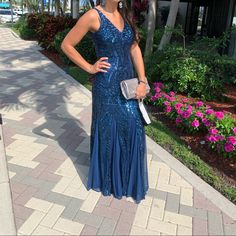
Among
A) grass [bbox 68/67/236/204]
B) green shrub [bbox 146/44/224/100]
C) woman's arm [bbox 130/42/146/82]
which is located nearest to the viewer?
woman's arm [bbox 130/42/146/82]

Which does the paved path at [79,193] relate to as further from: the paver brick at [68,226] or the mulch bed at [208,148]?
the mulch bed at [208,148]

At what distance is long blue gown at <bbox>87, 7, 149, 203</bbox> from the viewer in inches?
119

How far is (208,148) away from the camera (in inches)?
184

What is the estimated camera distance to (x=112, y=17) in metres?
3.01

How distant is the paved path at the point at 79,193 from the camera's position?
306cm

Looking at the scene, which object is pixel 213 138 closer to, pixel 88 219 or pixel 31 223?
pixel 88 219

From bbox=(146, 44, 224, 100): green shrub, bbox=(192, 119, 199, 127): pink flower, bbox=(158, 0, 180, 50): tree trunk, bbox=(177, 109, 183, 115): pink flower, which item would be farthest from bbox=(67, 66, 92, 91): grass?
bbox=(192, 119, 199, 127): pink flower

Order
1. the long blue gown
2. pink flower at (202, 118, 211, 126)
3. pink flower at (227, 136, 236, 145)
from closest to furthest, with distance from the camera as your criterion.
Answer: the long blue gown → pink flower at (227, 136, 236, 145) → pink flower at (202, 118, 211, 126)

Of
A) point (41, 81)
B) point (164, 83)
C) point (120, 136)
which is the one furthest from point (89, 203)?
point (41, 81)

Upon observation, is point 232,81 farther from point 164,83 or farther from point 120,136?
point 120,136

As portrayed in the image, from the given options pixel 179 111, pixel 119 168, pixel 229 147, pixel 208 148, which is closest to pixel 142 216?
pixel 119 168

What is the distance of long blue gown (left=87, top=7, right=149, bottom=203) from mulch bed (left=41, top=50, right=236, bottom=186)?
1181 millimetres

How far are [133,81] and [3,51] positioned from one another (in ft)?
37.1

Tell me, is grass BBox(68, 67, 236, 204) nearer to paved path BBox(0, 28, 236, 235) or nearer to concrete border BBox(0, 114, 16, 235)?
paved path BBox(0, 28, 236, 235)
